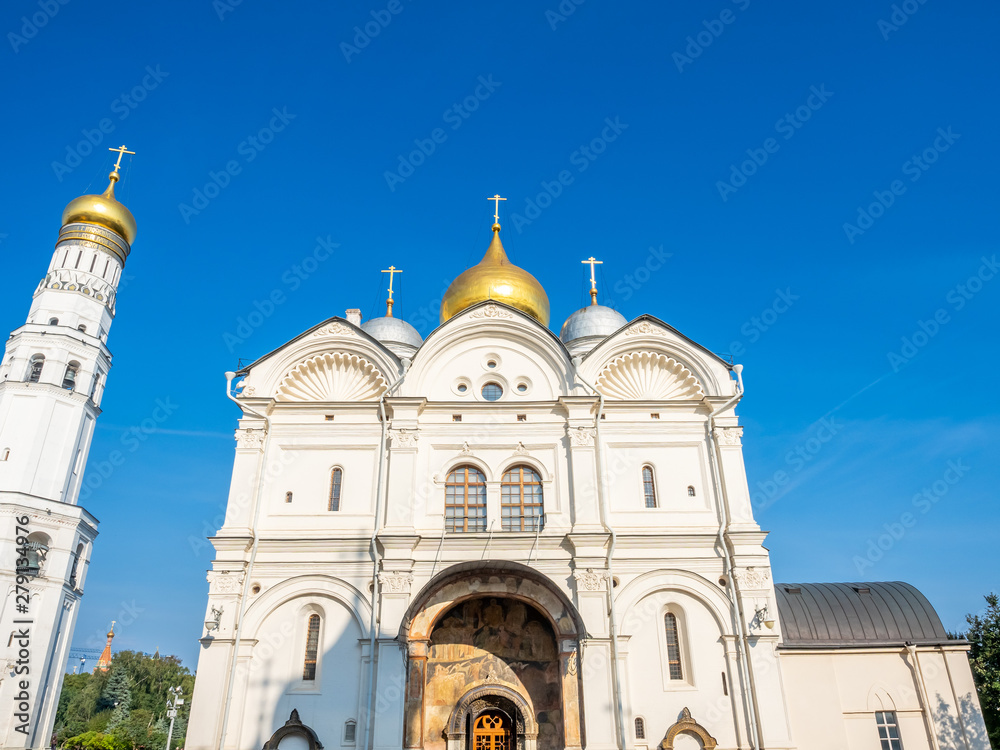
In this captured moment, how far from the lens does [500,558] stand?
1755cm

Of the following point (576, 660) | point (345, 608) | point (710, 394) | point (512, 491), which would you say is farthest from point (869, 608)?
point (345, 608)

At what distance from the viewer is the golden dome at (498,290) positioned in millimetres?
23891

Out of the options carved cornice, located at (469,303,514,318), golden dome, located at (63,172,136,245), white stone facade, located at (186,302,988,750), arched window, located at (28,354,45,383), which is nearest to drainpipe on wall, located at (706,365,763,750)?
white stone facade, located at (186,302,988,750)

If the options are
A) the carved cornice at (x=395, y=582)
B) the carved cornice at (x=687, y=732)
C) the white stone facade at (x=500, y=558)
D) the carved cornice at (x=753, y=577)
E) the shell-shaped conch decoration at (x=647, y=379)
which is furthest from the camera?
the shell-shaped conch decoration at (x=647, y=379)

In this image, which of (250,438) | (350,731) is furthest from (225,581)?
(350,731)

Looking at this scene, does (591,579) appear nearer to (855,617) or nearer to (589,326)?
(855,617)

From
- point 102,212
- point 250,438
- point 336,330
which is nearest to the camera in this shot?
point 250,438

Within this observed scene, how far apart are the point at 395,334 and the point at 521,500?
1058 cm

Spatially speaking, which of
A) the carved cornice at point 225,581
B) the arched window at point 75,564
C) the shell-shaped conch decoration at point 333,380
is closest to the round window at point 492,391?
the shell-shaped conch decoration at point 333,380

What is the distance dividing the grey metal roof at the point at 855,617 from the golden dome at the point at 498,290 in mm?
11009

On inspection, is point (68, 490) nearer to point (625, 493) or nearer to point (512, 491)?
point (512, 491)

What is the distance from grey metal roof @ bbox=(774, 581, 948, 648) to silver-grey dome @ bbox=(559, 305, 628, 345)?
10.6 meters

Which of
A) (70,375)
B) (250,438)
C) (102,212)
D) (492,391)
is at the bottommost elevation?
(250,438)

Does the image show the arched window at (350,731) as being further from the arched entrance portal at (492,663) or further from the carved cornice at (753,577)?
the carved cornice at (753,577)
